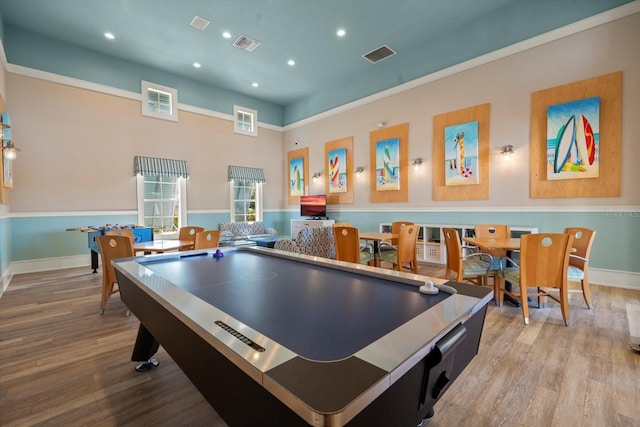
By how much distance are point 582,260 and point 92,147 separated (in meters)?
8.35

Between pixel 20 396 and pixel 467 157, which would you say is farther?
pixel 467 157

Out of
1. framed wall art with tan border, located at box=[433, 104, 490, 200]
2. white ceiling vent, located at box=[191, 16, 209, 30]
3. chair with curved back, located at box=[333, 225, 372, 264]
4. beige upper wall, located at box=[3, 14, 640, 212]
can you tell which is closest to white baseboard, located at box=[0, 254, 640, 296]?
beige upper wall, located at box=[3, 14, 640, 212]

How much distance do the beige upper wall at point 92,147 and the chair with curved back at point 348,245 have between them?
15.5ft

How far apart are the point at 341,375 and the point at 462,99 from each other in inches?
229

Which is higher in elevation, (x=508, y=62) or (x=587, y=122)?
(x=508, y=62)

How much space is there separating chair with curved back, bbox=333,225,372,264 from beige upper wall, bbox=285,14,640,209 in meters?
2.50

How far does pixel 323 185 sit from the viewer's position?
25.8 ft

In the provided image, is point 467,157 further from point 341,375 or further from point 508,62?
point 341,375

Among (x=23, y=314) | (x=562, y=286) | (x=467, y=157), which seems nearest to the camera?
(x=562, y=286)

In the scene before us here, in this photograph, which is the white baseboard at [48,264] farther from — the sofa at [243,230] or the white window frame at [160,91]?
the white window frame at [160,91]

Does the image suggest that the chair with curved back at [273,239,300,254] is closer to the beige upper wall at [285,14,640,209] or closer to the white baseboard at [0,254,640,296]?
the beige upper wall at [285,14,640,209]

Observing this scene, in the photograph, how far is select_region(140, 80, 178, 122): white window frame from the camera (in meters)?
6.36

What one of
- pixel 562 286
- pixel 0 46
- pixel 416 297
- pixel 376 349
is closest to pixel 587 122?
pixel 562 286

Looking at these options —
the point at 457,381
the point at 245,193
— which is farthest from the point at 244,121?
the point at 457,381
